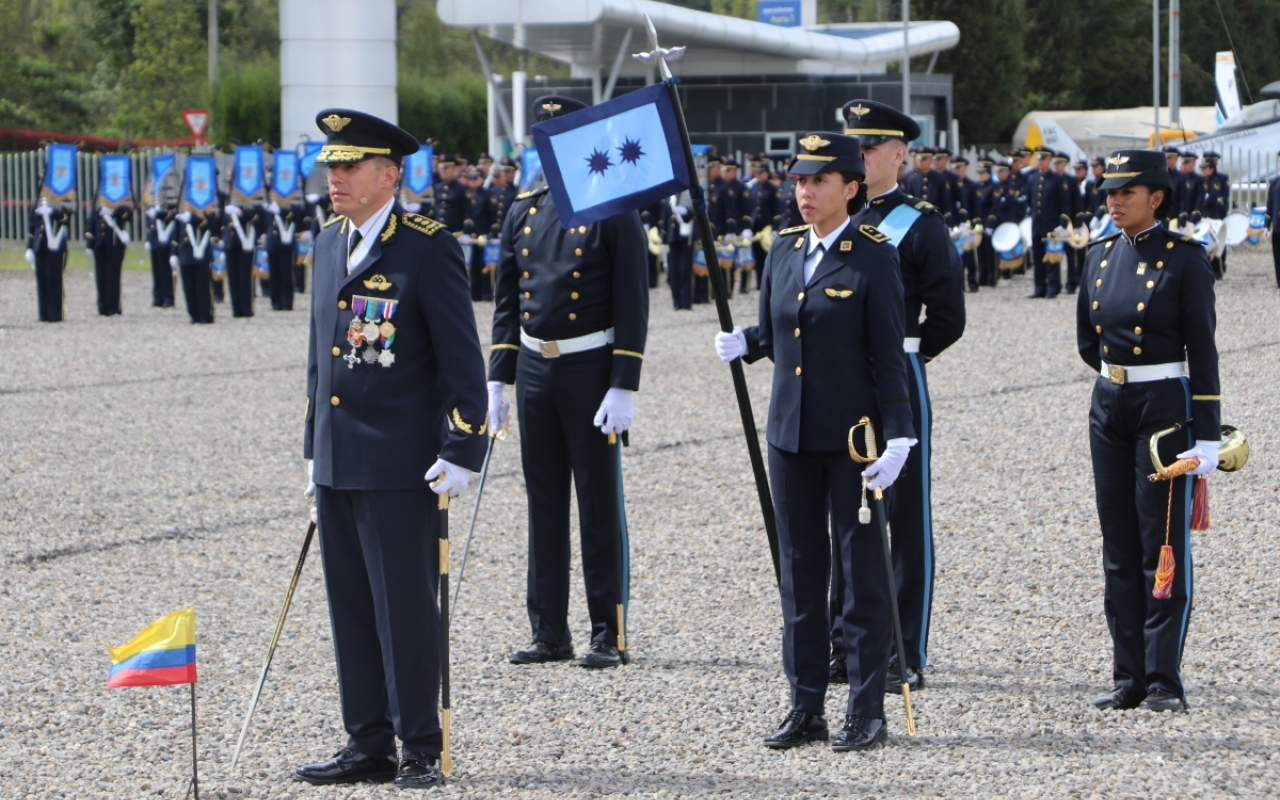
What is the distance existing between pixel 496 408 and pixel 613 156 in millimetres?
1064

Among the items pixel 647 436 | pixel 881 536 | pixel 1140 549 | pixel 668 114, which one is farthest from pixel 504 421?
pixel 647 436

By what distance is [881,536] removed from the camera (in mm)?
4754

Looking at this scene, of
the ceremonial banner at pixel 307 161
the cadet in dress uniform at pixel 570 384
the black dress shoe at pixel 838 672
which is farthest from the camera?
the ceremonial banner at pixel 307 161

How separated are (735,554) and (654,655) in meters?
1.58

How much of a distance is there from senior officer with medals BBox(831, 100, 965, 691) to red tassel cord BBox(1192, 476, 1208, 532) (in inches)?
33.9

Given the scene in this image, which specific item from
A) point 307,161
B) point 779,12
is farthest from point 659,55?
point 779,12

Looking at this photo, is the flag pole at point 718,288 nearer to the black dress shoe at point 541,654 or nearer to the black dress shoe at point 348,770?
the black dress shoe at point 541,654

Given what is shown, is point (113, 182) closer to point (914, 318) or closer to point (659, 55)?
point (659, 55)

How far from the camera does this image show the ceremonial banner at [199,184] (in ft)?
66.2

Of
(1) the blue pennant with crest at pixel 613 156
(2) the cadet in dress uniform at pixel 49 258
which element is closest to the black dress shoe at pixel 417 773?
(1) the blue pennant with crest at pixel 613 156

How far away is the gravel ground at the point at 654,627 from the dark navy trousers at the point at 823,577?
0.80 ft

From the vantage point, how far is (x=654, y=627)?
6.32 metres

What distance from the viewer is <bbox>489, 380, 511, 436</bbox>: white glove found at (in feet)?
19.5

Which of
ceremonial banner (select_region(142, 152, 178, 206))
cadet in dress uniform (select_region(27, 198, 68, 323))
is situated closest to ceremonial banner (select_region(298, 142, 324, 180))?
ceremonial banner (select_region(142, 152, 178, 206))
